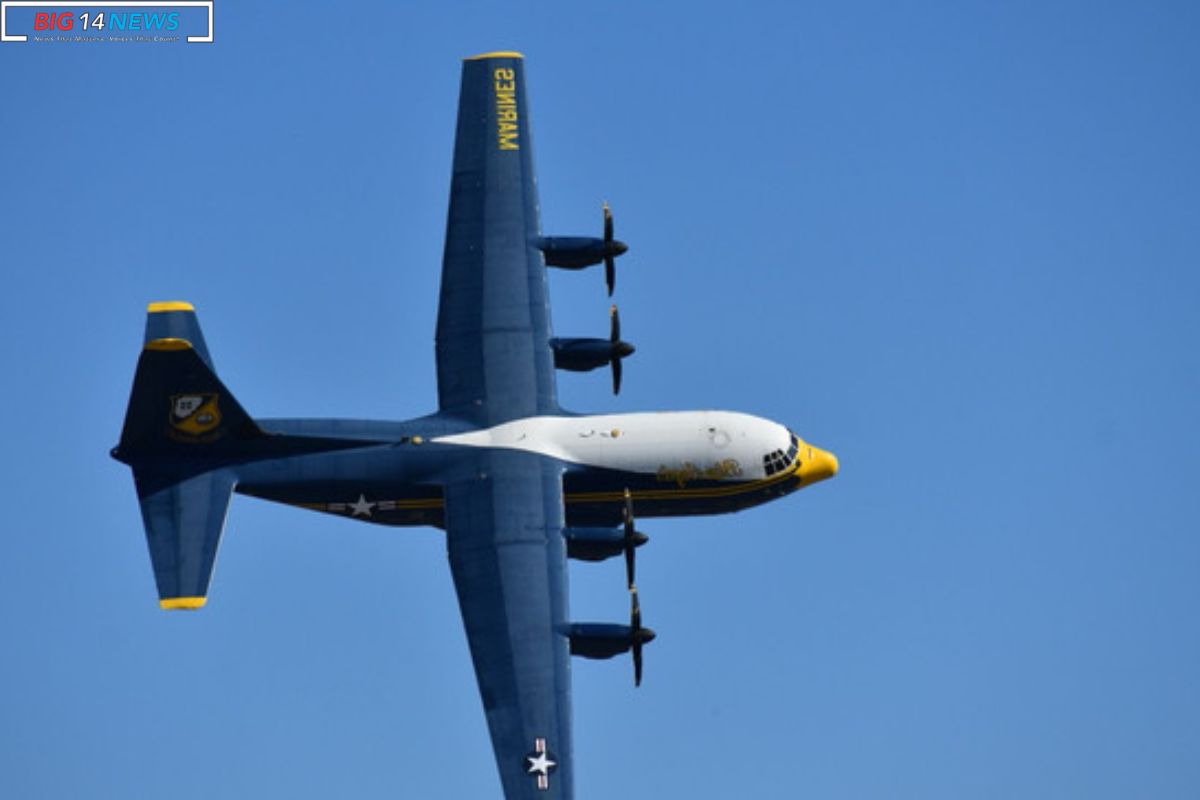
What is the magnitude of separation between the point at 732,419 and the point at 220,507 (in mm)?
19892

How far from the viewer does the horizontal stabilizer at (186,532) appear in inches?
A: 3418

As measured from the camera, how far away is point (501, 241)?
316ft

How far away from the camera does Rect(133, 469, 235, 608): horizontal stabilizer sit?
8681cm

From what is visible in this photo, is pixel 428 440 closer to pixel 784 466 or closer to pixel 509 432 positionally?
pixel 509 432

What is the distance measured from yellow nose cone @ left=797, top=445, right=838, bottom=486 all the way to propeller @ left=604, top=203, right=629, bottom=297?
34.3ft

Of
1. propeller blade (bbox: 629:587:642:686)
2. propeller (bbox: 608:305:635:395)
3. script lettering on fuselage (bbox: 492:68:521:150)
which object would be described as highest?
script lettering on fuselage (bbox: 492:68:521:150)

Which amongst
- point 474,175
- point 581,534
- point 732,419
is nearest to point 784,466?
point 732,419

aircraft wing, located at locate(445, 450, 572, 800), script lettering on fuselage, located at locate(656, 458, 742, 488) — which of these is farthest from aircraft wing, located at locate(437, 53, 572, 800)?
script lettering on fuselage, located at locate(656, 458, 742, 488)

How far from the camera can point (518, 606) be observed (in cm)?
8738

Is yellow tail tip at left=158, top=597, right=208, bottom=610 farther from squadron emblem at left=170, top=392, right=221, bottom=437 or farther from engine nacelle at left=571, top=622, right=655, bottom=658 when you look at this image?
engine nacelle at left=571, top=622, right=655, bottom=658

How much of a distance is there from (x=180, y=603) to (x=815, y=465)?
25341 mm

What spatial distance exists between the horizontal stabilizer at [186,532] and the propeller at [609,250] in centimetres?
1750

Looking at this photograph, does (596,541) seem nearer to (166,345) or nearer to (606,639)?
(606,639)

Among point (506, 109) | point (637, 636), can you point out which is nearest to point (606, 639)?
point (637, 636)
